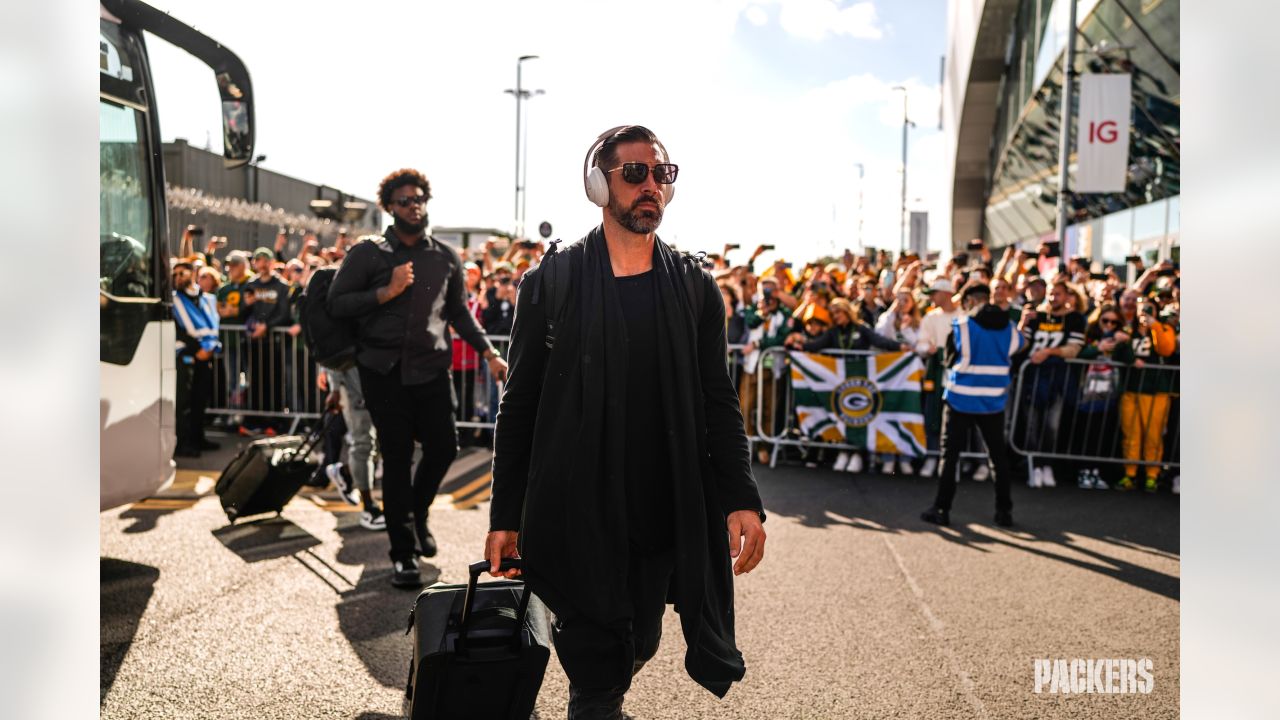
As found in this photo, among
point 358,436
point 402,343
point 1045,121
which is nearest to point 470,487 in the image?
point 358,436

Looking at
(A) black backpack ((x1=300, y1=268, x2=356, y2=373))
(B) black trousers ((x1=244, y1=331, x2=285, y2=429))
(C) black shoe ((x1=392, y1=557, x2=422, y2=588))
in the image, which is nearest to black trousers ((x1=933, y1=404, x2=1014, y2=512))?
(C) black shoe ((x1=392, y1=557, x2=422, y2=588))

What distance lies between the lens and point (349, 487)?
23.5ft

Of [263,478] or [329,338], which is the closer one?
[329,338]

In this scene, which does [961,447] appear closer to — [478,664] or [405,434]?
[405,434]

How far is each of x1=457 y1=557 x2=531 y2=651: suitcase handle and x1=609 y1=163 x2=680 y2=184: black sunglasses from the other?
3.66 feet

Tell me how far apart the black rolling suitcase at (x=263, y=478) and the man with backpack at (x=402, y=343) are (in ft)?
5.08

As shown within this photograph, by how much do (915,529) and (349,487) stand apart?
4.29 meters

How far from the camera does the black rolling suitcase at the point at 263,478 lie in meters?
6.36

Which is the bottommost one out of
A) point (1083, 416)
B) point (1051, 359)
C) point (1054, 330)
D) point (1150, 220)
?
point (1083, 416)

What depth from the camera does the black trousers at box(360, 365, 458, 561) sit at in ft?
16.5

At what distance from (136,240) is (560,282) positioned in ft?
12.8

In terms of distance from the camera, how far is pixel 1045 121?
32.2m
